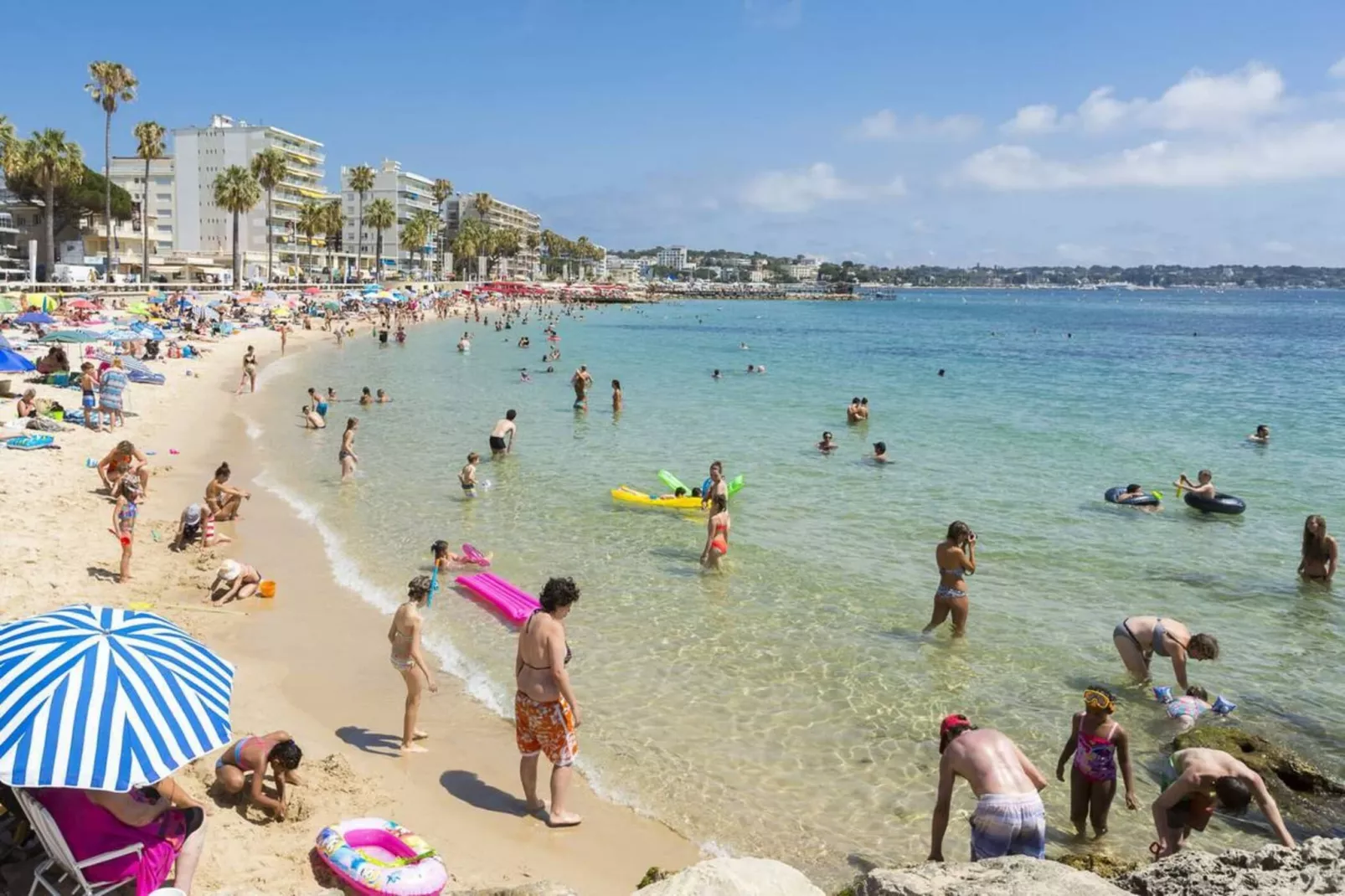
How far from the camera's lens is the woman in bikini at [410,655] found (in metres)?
6.73

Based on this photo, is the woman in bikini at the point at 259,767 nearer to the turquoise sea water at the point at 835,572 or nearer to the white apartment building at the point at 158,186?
the turquoise sea water at the point at 835,572

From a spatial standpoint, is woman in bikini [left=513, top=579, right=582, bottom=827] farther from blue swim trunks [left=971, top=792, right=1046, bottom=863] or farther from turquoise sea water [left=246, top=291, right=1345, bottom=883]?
blue swim trunks [left=971, top=792, right=1046, bottom=863]

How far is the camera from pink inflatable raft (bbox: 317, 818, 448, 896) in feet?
15.3

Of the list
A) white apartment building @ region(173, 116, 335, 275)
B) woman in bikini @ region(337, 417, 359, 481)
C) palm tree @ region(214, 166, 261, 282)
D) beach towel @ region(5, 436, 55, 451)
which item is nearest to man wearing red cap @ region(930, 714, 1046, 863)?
woman in bikini @ region(337, 417, 359, 481)

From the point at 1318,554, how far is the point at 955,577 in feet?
19.5

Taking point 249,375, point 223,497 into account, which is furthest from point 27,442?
point 249,375

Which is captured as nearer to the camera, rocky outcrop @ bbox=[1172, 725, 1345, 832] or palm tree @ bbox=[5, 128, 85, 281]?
rocky outcrop @ bbox=[1172, 725, 1345, 832]

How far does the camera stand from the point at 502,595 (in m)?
10.3

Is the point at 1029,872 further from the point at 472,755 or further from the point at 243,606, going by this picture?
the point at 243,606

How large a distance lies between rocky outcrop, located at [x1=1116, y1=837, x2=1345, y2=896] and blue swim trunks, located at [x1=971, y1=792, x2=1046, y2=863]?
0.78m

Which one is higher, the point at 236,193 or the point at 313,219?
the point at 313,219

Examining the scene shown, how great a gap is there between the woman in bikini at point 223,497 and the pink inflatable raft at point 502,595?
4.46 meters

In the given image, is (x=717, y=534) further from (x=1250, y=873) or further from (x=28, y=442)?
(x=28, y=442)

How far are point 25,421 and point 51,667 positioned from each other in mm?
16675
